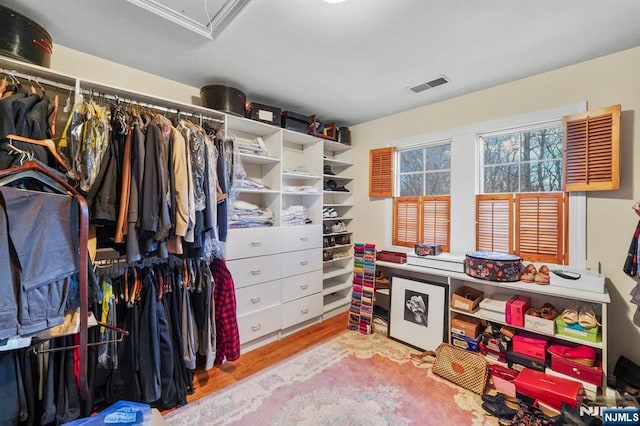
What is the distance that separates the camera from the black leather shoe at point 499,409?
1.64 metres

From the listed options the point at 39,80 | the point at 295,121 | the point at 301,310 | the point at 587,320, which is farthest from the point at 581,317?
the point at 39,80

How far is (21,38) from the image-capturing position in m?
1.46

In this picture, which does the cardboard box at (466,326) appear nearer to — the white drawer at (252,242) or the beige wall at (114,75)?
the white drawer at (252,242)

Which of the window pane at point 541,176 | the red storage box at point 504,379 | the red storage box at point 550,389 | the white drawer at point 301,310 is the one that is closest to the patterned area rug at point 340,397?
the red storage box at point 504,379

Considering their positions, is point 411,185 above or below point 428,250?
above

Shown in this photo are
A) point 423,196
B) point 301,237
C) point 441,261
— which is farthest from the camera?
point 423,196

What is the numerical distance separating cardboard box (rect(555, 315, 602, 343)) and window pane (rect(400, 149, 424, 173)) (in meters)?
1.80

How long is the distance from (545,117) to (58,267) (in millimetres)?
3192

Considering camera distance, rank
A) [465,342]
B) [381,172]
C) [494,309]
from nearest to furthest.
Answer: [494,309] < [465,342] < [381,172]

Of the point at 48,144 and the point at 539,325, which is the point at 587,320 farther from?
the point at 48,144

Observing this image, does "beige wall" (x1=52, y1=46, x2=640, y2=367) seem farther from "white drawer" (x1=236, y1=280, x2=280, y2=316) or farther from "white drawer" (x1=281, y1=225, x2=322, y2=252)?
"white drawer" (x1=236, y1=280, x2=280, y2=316)

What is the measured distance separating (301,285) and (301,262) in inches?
9.6

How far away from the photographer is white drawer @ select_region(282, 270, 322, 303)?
271 cm

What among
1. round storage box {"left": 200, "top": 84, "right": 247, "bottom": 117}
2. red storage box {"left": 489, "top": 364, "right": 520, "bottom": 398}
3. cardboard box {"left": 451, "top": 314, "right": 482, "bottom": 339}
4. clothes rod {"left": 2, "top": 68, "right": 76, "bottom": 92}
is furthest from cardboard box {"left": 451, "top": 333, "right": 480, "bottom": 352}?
clothes rod {"left": 2, "top": 68, "right": 76, "bottom": 92}
